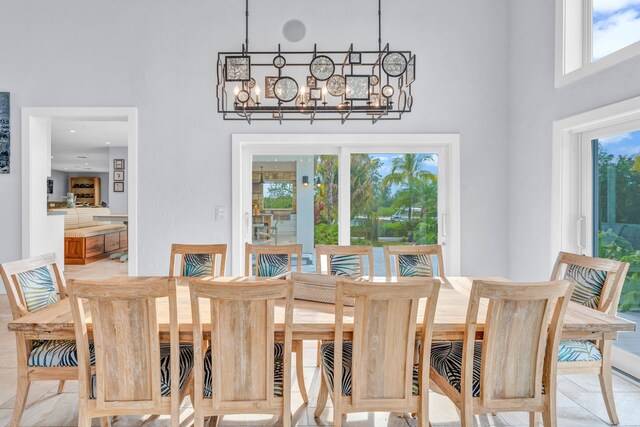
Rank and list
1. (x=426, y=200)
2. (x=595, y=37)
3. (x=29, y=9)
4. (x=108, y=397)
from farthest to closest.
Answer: (x=426, y=200)
(x=29, y=9)
(x=595, y=37)
(x=108, y=397)

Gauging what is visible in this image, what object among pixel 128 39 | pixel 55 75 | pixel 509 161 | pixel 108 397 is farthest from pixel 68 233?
pixel 509 161

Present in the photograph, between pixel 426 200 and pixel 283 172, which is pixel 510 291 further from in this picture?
pixel 283 172

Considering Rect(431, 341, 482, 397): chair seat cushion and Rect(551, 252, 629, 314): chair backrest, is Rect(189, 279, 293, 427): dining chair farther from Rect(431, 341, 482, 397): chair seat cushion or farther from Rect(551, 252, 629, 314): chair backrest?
Rect(551, 252, 629, 314): chair backrest

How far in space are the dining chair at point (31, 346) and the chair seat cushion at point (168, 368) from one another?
34cm

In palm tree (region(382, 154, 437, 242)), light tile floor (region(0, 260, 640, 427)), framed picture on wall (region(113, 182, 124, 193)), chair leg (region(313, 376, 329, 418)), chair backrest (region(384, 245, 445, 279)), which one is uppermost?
framed picture on wall (region(113, 182, 124, 193))

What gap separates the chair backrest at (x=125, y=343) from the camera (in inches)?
61.2

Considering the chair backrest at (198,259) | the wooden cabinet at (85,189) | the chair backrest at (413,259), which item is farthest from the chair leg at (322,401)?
the wooden cabinet at (85,189)

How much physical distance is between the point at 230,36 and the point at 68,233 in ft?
17.5

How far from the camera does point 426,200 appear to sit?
4098mm

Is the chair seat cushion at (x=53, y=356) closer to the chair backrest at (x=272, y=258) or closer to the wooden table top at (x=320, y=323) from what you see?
the wooden table top at (x=320, y=323)

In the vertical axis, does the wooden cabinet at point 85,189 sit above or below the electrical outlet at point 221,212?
above

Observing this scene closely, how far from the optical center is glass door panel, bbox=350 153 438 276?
406cm

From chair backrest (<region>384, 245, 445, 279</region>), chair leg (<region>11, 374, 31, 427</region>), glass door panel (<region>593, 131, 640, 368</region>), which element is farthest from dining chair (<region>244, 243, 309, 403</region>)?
glass door panel (<region>593, 131, 640, 368</region>)

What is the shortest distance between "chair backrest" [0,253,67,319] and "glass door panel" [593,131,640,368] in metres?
3.88
